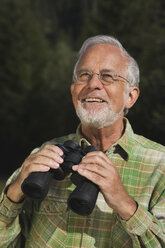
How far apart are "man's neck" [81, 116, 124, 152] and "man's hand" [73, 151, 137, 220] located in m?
0.62

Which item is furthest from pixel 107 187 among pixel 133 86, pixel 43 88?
pixel 43 88

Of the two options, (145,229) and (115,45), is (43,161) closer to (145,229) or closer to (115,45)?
(145,229)

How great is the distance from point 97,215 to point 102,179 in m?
0.45

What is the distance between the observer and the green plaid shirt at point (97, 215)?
Answer: 7.83 feet

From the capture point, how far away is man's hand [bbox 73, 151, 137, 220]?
212 cm

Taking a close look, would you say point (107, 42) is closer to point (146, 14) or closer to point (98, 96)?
point (98, 96)

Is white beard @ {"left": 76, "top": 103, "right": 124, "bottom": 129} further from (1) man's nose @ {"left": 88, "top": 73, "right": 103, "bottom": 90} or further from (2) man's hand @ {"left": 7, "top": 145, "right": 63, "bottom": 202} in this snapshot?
(2) man's hand @ {"left": 7, "top": 145, "right": 63, "bottom": 202}

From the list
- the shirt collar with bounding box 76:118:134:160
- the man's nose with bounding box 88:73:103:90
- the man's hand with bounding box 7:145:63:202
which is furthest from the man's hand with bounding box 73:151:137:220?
the man's nose with bounding box 88:73:103:90

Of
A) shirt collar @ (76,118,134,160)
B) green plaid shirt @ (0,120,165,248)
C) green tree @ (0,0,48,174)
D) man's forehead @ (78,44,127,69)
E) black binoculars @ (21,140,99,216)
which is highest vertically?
man's forehead @ (78,44,127,69)

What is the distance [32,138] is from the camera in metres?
28.5

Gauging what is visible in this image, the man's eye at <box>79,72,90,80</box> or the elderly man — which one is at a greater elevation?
the man's eye at <box>79,72,90,80</box>

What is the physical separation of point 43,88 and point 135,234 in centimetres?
3011

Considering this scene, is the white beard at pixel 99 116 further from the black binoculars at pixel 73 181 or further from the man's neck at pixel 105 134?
the black binoculars at pixel 73 181

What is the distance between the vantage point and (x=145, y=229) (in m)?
2.17
